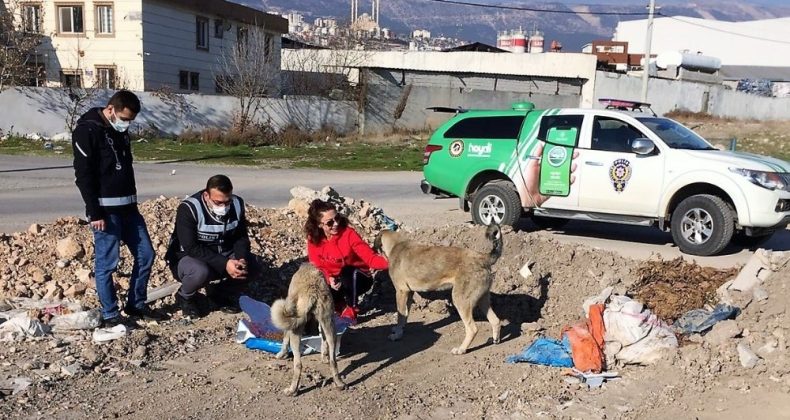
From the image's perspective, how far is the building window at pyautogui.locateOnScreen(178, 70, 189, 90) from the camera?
33.0 metres

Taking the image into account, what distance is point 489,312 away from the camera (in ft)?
19.5

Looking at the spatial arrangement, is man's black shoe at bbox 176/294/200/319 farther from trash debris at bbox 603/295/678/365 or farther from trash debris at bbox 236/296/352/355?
trash debris at bbox 603/295/678/365

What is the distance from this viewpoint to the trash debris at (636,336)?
542cm

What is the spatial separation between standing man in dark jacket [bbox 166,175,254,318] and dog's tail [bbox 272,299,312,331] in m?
1.52

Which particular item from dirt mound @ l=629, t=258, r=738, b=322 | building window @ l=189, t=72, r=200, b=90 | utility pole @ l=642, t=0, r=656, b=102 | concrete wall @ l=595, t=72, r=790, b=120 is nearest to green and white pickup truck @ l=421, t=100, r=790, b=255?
dirt mound @ l=629, t=258, r=738, b=322

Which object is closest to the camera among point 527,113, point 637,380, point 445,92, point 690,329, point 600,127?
point 637,380

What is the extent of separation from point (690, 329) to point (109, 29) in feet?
98.1

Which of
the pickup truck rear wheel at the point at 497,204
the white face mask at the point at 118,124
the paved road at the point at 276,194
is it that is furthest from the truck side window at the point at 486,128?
the white face mask at the point at 118,124

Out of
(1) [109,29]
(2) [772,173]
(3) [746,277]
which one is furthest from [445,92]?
(3) [746,277]

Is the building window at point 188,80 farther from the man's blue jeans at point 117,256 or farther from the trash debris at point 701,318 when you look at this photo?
the trash debris at point 701,318

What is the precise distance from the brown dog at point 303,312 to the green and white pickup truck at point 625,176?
5784 mm

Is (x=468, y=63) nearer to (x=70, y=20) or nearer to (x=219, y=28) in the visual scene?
(x=219, y=28)

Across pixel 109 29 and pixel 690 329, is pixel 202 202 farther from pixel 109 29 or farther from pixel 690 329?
pixel 109 29

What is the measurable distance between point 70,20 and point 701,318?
3129cm
